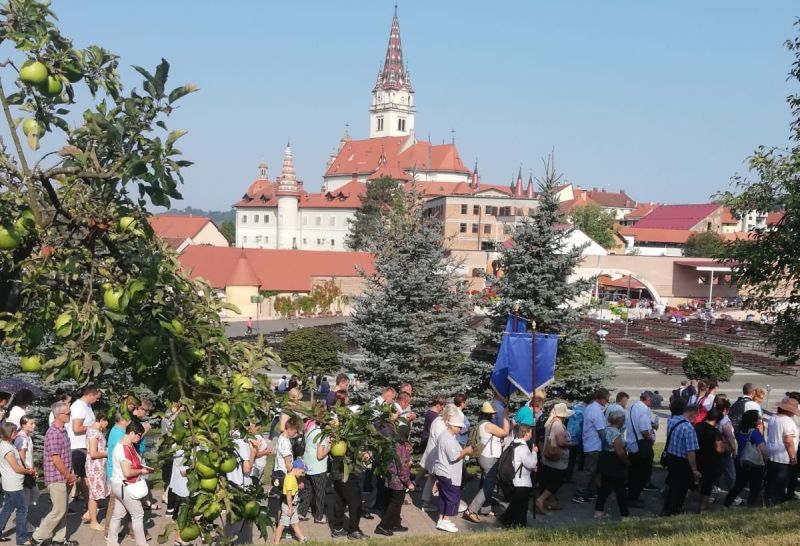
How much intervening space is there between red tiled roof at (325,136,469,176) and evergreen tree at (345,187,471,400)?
11817cm

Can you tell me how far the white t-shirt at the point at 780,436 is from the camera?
1056 centimetres

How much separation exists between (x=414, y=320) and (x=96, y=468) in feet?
28.6

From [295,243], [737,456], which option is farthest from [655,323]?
[295,243]

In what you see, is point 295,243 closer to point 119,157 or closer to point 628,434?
point 628,434

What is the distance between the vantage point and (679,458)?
1032 centimetres

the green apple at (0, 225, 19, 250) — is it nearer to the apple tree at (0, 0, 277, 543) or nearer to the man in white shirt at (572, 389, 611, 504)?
the apple tree at (0, 0, 277, 543)

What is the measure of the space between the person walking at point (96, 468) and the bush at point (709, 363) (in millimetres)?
19093

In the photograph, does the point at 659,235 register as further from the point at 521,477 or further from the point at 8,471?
the point at 8,471

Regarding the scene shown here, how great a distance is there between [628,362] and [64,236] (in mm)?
39469

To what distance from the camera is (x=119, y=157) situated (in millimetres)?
2219

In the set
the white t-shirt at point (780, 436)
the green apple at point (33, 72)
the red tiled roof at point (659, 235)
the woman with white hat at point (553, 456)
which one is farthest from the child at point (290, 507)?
the red tiled roof at point (659, 235)

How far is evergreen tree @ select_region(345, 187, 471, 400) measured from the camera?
1672 cm

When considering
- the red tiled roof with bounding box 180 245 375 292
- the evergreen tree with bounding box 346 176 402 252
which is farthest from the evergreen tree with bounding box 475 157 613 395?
the evergreen tree with bounding box 346 176 402 252

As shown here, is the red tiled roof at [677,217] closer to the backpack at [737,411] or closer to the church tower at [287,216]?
the church tower at [287,216]
